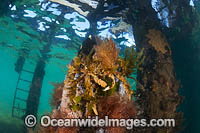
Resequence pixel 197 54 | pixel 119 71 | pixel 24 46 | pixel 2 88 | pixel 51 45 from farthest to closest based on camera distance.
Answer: pixel 2 88 → pixel 24 46 → pixel 51 45 → pixel 197 54 → pixel 119 71

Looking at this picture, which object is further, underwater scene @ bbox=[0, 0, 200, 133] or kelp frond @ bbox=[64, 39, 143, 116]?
underwater scene @ bbox=[0, 0, 200, 133]

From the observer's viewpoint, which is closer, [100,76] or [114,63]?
[114,63]

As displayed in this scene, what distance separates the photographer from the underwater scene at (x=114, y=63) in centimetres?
437

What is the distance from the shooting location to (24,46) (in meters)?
23.2

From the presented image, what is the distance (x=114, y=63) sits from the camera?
4.30 meters

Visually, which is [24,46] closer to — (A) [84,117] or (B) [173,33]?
(B) [173,33]

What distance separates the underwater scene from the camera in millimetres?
4371

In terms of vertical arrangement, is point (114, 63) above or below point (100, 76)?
above

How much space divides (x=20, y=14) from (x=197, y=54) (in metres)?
16.3

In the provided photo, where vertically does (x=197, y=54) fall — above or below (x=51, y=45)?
below

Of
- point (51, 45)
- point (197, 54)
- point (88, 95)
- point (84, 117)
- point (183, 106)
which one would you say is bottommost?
point (183, 106)

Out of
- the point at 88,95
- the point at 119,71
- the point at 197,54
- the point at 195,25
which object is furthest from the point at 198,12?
the point at 88,95

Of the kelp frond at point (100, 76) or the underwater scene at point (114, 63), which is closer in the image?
the kelp frond at point (100, 76)

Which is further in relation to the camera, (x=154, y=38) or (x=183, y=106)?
(x=183, y=106)
